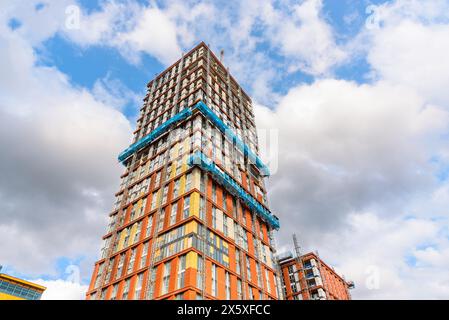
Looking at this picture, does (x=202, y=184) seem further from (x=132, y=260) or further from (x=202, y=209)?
(x=132, y=260)

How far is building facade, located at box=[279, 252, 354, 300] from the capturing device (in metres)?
85.2

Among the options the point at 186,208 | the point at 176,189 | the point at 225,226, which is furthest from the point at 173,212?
the point at 225,226

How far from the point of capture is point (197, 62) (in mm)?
81250

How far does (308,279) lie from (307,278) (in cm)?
38

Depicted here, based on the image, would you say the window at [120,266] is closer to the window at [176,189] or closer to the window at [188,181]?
the window at [176,189]

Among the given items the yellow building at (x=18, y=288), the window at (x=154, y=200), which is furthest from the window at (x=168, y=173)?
the yellow building at (x=18, y=288)

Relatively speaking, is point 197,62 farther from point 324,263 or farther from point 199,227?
point 324,263

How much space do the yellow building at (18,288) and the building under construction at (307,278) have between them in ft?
212

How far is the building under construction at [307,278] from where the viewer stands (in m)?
85.2

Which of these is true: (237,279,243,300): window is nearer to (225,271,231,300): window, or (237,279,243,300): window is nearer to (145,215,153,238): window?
(225,271,231,300): window

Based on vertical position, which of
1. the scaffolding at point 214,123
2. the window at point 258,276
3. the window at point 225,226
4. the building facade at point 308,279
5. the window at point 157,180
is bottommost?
the window at point 258,276

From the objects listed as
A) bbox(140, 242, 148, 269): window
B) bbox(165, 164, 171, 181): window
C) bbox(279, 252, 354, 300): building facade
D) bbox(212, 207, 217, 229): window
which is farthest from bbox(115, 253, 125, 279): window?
bbox(279, 252, 354, 300): building facade

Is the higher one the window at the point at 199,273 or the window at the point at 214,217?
the window at the point at 214,217

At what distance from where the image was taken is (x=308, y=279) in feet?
290
